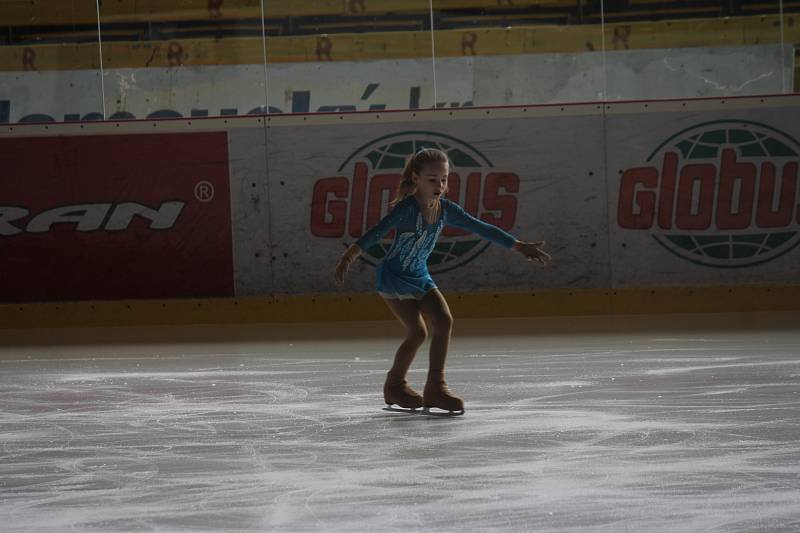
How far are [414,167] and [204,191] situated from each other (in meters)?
5.39

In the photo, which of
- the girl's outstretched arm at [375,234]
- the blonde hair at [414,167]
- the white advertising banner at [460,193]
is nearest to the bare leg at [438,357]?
the girl's outstretched arm at [375,234]

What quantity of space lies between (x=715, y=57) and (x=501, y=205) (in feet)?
7.16

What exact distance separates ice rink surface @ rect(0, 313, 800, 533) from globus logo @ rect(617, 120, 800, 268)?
212 cm

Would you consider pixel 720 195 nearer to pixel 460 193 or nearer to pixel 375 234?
pixel 460 193

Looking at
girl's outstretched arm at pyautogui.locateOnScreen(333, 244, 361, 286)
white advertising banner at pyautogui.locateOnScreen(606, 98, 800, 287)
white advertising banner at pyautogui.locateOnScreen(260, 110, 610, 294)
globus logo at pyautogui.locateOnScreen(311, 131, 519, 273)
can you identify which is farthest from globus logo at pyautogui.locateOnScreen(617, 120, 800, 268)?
girl's outstretched arm at pyautogui.locateOnScreen(333, 244, 361, 286)

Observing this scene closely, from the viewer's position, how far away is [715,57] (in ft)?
34.2

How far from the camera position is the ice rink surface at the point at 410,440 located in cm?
321

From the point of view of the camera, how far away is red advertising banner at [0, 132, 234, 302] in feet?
34.3

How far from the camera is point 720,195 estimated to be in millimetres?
10156

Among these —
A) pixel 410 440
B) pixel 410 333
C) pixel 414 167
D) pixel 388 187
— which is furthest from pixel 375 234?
pixel 388 187

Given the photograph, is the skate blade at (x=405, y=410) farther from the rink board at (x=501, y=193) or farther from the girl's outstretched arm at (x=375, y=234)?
the rink board at (x=501, y=193)

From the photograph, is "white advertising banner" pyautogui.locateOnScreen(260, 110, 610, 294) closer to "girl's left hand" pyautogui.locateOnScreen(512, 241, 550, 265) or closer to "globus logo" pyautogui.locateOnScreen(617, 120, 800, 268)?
"globus logo" pyautogui.locateOnScreen(617, 120, 800, 268)

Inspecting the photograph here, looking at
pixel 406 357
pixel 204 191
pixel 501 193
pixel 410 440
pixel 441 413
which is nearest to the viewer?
pixel 410 440

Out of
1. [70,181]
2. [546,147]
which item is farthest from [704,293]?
[70,181]
